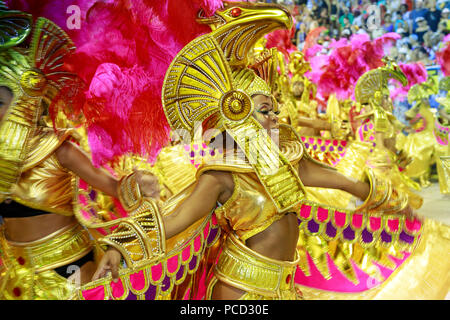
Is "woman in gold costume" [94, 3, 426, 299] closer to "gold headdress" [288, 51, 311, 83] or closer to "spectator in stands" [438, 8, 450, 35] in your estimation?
"gold headdress" [288, 51, 311, 83]

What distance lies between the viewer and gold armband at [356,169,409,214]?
1814 millimetres

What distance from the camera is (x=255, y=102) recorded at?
1.64 meters

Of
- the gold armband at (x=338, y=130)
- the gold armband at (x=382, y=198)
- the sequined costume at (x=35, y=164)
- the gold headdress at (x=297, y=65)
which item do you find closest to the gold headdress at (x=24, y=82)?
the sequined costume at (x=35, y=164)

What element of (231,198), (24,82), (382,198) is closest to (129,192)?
(231,198)

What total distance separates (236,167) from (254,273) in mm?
400

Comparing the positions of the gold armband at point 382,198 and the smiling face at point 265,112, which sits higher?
the smiling face at point 265,112

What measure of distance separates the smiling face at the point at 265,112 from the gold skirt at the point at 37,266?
0.97 meters

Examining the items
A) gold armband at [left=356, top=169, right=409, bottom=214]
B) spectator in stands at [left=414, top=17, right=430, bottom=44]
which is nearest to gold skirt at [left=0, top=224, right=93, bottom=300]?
gold armband at [left=356, top=169, right=409, bottom=214]

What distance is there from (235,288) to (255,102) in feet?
2.27

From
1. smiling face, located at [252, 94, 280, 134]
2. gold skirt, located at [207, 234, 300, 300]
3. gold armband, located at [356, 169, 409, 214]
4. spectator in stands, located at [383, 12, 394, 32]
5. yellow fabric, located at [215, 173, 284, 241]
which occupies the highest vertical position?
spectator in stands, located at [383, 12, 394, 32]

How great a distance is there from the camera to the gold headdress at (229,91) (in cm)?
153

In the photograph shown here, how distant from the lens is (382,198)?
1.83 metres

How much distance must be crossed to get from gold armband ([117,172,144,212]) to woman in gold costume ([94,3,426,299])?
28 centimetres

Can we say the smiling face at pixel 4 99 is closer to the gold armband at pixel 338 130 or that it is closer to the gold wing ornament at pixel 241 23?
the gold wing ornament at pixel 241 23
